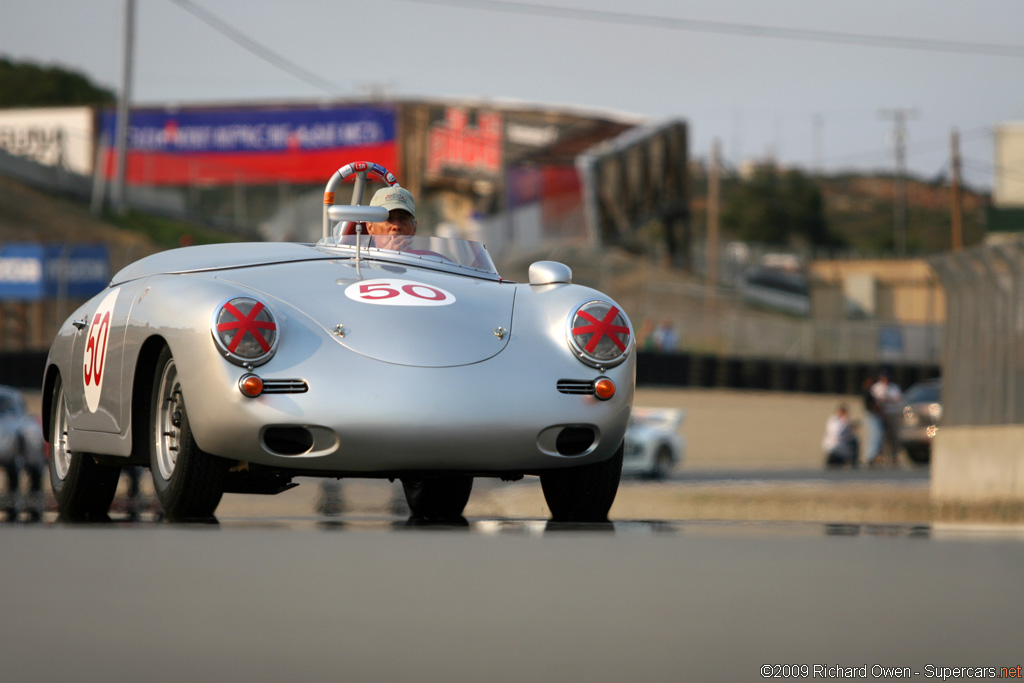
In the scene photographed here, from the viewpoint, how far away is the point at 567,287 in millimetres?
4066

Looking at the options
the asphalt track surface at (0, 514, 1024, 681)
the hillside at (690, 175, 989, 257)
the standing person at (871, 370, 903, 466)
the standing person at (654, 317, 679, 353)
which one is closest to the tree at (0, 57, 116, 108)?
the standing person at (654, 317, 679, 353)

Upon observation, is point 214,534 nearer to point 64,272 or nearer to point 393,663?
point 393,663

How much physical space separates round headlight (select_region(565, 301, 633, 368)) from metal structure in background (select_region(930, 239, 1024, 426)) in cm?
846

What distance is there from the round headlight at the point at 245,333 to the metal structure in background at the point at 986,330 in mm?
9213

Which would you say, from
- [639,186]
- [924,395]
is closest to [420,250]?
[924,395]

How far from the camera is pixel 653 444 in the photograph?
67.4ft

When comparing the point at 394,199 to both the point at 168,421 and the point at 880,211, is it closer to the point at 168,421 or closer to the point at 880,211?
the point at 168,421

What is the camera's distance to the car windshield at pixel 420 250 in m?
4.20

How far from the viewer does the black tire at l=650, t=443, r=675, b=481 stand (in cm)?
2061

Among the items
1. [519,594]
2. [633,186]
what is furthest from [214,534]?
[633,186]

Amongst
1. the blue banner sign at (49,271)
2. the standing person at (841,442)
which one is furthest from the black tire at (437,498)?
the blue banner sign at (49,271)

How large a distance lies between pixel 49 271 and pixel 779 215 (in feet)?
257

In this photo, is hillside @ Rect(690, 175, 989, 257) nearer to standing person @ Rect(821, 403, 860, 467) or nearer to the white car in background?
standing person @ Rect(821, 403, 860, 467)

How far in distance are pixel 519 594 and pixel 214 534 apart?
60cm
